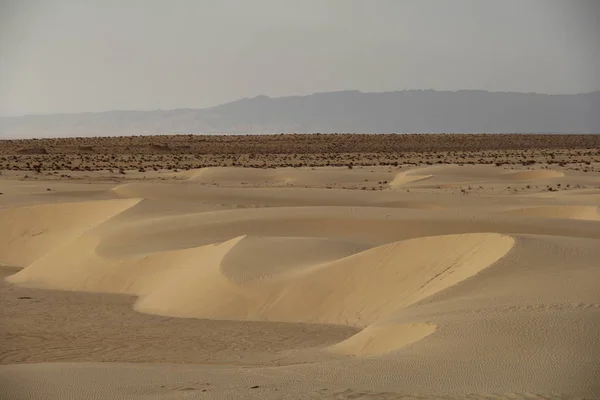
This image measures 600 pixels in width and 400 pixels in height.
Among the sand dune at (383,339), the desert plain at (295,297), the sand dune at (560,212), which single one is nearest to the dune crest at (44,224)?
the desert plain at (295,297)

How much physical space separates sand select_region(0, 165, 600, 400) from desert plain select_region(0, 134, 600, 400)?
3cm

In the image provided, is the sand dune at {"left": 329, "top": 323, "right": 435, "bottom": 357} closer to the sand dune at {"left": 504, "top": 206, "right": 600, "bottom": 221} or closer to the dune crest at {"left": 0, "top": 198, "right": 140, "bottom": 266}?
the dune crest at {"left": 0, "top": 198, "right": 140, "bottom": 266}

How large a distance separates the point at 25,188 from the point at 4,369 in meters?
21.0

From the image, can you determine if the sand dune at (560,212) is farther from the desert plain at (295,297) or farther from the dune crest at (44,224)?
the dune crest at (44,224)

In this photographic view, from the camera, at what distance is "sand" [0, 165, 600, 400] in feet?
22.2

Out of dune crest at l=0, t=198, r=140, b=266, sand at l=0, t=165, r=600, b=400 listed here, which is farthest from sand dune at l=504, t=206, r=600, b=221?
dune crest at l=0, t=198, r=140, b=266

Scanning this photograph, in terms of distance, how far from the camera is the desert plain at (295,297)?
267 inches

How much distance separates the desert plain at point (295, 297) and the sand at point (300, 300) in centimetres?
3

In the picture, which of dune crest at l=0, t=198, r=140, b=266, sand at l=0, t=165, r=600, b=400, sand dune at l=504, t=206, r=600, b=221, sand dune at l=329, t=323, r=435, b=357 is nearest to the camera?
sand at l=0, t=165, r=600, b=400

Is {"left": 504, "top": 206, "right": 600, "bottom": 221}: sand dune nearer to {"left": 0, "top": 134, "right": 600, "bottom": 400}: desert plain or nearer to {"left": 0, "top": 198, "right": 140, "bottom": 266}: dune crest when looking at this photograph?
{"left": 0, "top": 134, "right": 600, "bottom": 400}: desert plain

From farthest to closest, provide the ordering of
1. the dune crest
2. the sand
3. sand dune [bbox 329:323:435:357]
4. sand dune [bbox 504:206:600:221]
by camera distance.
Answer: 1. sand dune [bbox 504:206:600:221]
2. the dune crest
3. sand dune [bbox 329:323:435:357]
4. the sand

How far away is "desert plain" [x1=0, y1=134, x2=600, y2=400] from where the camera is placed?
6.79 metres

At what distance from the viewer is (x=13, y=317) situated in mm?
12328

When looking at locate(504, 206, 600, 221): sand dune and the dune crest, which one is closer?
the dune crest
